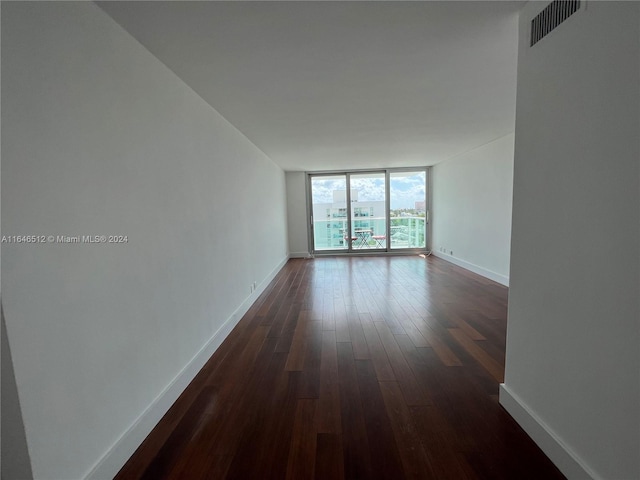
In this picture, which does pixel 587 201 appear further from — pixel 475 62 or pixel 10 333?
pixel 10 333

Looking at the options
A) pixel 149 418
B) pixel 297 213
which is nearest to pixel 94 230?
pixel 149 418

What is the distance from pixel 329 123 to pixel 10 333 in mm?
3038

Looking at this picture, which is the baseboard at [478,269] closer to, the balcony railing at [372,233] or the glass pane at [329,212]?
the balcony railing at [372,233]

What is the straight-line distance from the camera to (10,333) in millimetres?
932

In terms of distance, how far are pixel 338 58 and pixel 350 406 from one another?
2318mm

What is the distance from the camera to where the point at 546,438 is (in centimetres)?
139

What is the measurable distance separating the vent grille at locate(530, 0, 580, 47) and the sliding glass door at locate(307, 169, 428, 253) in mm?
5923

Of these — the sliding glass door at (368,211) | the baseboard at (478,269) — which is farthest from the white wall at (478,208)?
the sliding glass door at (368,211)

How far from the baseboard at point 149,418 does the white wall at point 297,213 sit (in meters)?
4.79

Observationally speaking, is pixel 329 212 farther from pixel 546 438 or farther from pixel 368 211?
pixel 546 438

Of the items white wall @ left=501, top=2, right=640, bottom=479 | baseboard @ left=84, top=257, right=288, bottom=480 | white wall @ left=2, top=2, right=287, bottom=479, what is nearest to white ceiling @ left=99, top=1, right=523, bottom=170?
white wall @ left=2, top=2, right=287, bottom=479

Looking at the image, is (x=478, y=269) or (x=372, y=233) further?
(x=372, y=233)

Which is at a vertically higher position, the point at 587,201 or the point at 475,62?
the point at 475,62

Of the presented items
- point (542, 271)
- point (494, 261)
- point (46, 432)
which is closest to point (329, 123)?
point (542, 271)
